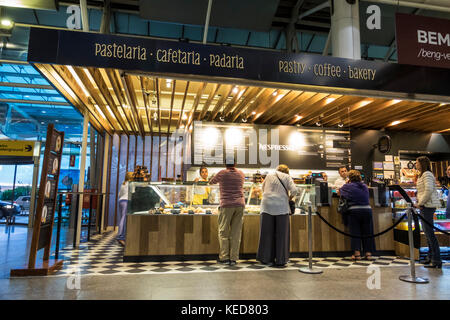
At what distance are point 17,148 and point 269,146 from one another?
9.55 meters

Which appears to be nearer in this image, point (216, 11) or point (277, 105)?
point (277, 105)

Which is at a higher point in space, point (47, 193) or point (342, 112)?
point (342, 112)

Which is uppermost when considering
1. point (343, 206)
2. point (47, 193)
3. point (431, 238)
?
point (47, 193)

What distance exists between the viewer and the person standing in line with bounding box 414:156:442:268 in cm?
466

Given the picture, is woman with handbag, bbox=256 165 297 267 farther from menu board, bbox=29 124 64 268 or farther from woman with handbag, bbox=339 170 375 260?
menu board, bbox=29 124 64 268

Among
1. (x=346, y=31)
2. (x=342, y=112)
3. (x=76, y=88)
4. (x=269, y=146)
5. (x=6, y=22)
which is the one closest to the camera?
(x=76, y=88)

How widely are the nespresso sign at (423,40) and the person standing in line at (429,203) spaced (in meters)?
1.86

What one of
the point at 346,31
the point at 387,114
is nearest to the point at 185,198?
the point at 346,31

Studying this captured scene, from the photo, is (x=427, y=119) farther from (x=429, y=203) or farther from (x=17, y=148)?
(x=17, y=148)

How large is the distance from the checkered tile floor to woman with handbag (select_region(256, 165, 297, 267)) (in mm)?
186

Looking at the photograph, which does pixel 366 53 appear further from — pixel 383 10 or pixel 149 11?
pixel 149 11

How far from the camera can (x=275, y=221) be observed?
4.90 m

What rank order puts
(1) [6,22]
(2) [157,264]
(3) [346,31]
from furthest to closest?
(1) [6,22]
(3) [346,31]
(2) [157,264]
